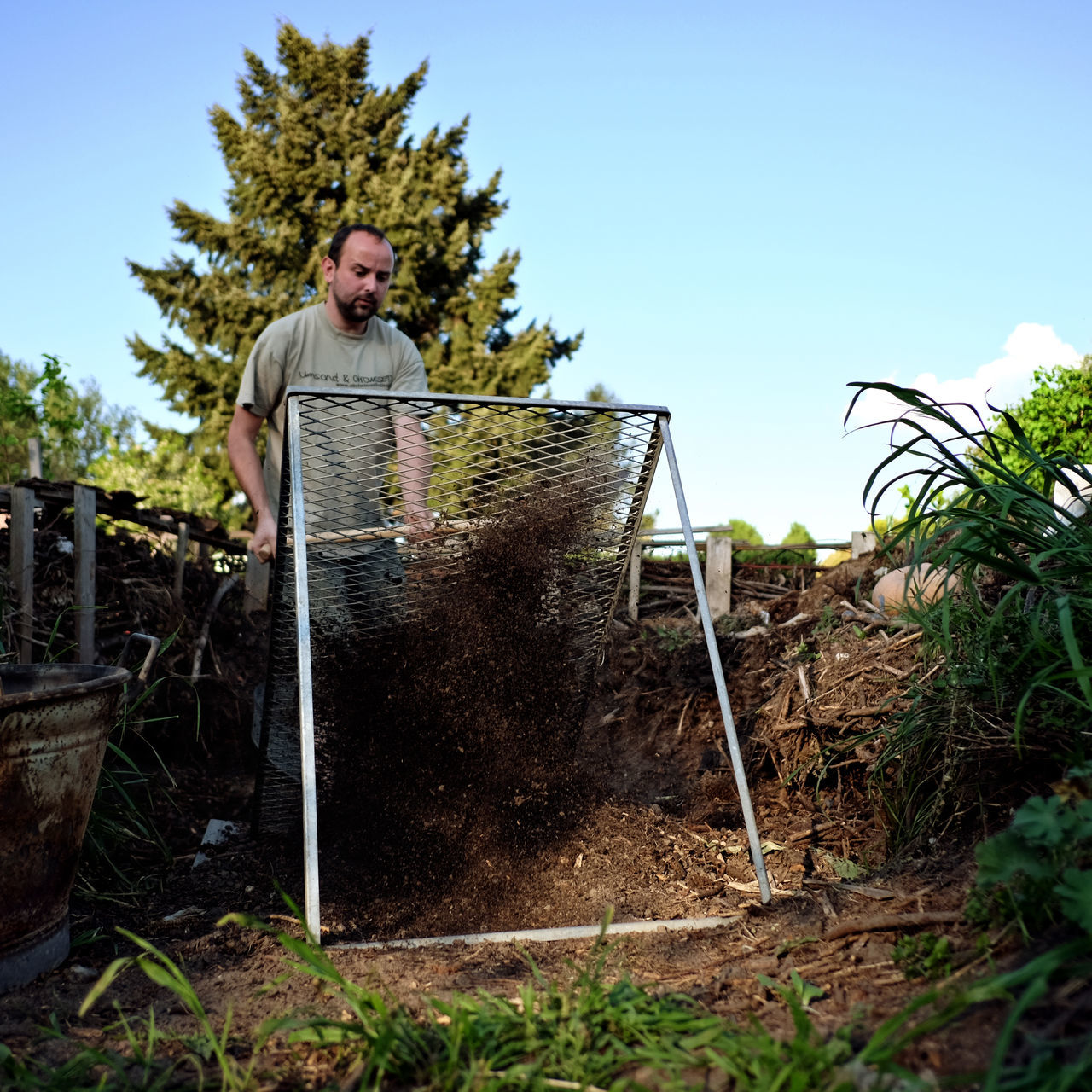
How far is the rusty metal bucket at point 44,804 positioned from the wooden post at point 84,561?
2066mm

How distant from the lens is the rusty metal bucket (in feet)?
6.93

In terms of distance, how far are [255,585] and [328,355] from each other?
348 centimetres

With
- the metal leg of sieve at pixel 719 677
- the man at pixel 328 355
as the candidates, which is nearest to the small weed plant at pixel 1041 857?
the metal leg of sieve at pixel 719 677

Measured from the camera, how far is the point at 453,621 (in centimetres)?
293

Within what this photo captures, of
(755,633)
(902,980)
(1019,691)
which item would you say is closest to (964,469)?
(1019,691)

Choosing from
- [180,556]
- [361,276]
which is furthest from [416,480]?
[180,556]

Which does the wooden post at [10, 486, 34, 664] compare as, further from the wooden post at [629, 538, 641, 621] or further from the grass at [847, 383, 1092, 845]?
the wooden post at [629, 538, 641, 621]

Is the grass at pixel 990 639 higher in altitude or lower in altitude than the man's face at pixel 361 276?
lower

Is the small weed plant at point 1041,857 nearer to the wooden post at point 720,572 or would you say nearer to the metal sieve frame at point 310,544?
the metal sieve frame at point 310,544

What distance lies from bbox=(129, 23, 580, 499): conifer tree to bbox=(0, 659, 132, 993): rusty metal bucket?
47.1ft

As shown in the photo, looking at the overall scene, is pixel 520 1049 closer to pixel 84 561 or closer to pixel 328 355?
pixel 328 355

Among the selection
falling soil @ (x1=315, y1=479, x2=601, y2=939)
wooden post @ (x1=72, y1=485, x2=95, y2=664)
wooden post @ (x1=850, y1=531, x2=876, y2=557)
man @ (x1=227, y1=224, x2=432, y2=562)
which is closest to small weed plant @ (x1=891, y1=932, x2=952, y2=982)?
falling soil @ (x1=315, y1=479, x2=601, y2=939)

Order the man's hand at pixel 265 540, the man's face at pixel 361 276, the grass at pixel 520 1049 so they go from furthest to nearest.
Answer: the man's face at pixel 361 276 < the man's hand at pixel 265 540 < the grass at pixel 520 1049

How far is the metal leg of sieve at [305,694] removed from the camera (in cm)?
222
